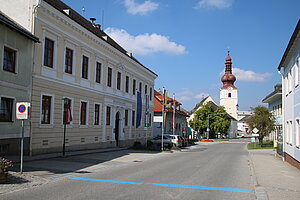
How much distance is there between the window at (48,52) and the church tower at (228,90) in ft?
325

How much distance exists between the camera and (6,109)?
16688 mm

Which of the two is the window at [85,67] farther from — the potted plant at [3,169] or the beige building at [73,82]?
the potted plant at [3,169]

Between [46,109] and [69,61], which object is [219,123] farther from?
[46,109]

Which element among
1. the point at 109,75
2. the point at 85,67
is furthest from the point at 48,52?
the point at 109,75

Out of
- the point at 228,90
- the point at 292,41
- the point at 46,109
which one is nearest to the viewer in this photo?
the point at 292,41

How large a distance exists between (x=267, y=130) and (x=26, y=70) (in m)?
35.1

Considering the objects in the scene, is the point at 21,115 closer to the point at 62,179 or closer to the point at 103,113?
the point at 62,179

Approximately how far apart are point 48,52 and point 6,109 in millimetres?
5468

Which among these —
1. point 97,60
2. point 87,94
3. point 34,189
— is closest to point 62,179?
point 34,189

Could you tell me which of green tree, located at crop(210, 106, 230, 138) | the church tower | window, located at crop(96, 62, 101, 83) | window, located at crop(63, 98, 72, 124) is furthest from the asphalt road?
the church tower

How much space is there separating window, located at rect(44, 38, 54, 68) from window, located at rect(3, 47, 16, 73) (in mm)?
3262

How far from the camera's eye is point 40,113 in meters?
19.5

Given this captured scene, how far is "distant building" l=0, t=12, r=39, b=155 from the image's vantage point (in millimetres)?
16125

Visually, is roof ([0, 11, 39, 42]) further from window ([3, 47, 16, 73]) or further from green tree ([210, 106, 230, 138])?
green tree ([210, 106, 230, 138])
